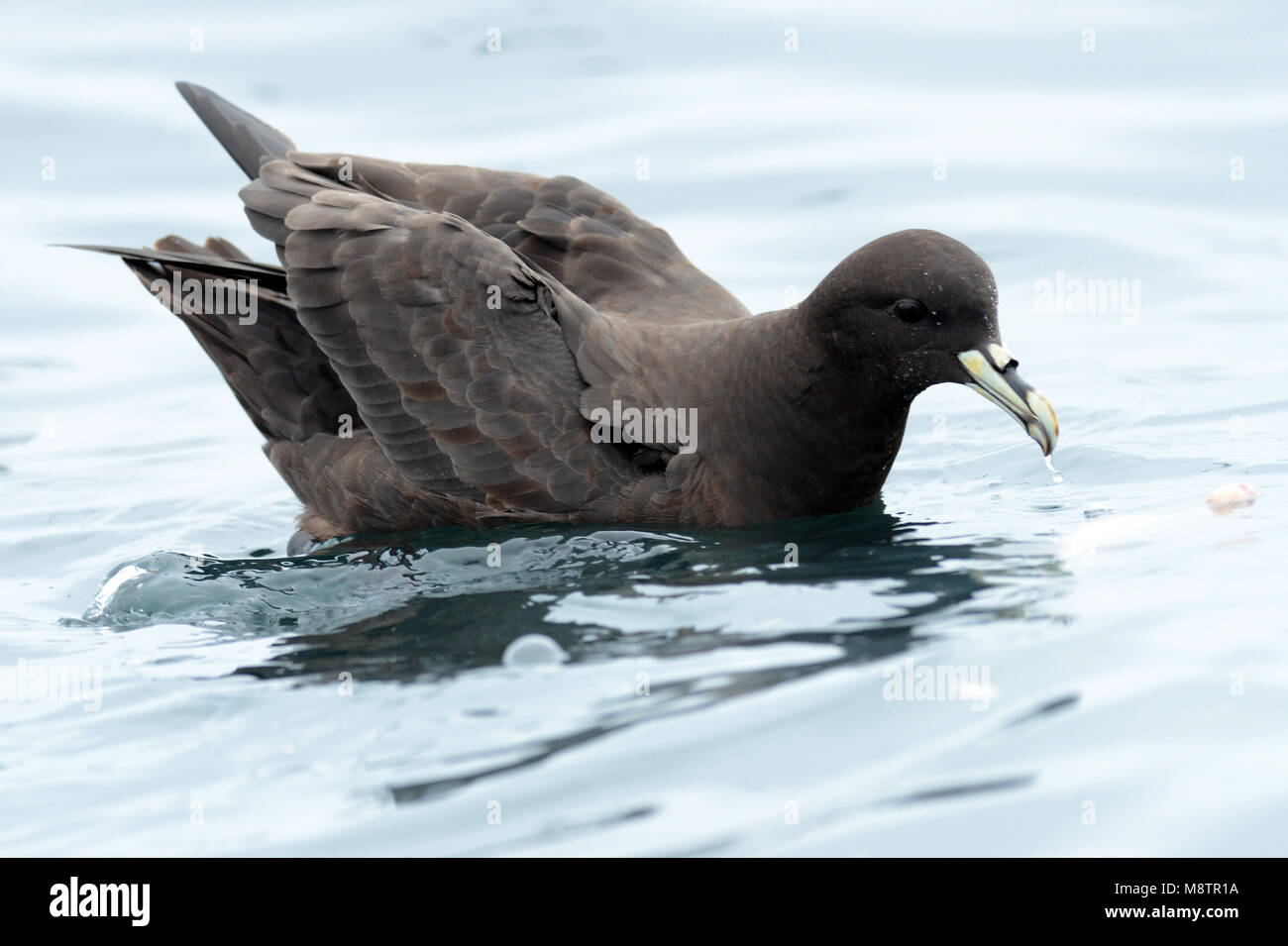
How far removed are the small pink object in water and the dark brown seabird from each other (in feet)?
3.81

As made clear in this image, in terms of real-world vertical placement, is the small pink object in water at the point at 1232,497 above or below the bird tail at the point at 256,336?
below

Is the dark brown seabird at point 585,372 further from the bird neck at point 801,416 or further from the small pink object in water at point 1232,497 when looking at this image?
the small pink object in water at point 1232,497

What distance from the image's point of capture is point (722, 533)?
674 cm

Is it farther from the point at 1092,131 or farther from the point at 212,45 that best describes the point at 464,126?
the point at 1092,131

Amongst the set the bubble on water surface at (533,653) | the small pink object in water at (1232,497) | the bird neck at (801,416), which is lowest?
the bubble on water surface at (533,653)

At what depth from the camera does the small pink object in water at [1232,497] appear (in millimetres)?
6695

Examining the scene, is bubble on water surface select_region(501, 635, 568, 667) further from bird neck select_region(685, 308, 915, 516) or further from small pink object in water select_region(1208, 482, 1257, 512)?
small pink object in water select_region(1208, 482, 1257, 512)

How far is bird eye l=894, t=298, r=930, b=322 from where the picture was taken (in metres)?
6.45

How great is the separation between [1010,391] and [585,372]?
67.5 inches

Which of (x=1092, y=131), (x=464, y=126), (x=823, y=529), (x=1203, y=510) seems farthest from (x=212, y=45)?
(x=1203, y=510)

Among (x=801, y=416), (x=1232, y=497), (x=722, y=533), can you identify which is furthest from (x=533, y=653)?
(x=1232, y=497)

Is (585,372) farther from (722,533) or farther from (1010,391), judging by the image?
(1010,391)

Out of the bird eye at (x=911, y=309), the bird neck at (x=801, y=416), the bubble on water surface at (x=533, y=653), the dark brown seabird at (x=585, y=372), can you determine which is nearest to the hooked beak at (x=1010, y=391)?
the dark brown seabird at (x=585, y=372)

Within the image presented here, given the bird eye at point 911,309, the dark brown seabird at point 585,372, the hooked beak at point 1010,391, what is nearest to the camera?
the hooked beak at point 1010,391
